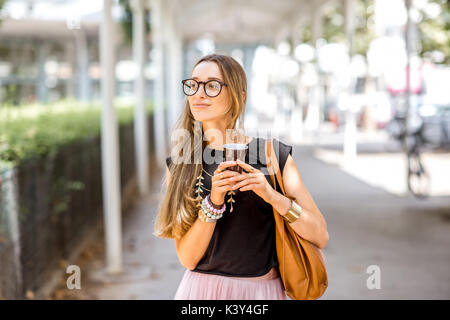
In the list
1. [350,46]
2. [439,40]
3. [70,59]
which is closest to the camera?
[439,40]

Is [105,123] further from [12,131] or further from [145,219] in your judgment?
[145,219]

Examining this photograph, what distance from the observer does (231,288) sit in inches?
75.4

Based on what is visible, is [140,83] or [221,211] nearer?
[221,211]

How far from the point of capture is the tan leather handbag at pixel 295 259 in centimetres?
186

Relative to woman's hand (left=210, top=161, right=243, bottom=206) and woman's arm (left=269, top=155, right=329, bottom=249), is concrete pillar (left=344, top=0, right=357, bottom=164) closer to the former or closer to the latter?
woman's arm (left=269, top=155, right=329, bottom=249)

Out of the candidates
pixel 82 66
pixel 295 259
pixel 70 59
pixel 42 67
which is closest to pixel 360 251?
pixel 295 259

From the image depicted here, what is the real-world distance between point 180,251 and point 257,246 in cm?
26

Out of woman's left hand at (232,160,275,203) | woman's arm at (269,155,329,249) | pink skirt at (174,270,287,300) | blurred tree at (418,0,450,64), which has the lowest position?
pink skirt at (174,270,287,300)

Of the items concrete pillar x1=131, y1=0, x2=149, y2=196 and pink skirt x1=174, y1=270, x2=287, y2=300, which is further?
concrete pillar x1=131, y1=0, x2=149, y2=196

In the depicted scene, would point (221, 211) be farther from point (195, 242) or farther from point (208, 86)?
point (208, 86)

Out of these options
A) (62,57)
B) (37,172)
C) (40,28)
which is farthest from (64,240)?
(62,57)

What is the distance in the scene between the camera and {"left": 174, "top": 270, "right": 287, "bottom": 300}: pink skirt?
191 cm

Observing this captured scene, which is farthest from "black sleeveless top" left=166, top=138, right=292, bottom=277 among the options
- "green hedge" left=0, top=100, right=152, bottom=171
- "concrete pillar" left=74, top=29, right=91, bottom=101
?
"concrete pillar" left=74, top=29, right=91, bottom=101

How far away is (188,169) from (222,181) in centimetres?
30
